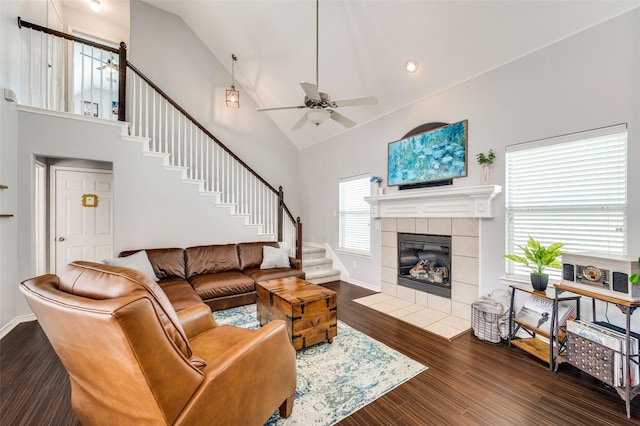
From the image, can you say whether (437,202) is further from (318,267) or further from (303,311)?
(318,267)

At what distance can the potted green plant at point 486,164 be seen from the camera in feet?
10.5

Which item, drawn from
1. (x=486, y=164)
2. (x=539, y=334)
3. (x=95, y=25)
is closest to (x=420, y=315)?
(x=539, y=334)

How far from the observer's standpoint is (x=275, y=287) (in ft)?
10.1

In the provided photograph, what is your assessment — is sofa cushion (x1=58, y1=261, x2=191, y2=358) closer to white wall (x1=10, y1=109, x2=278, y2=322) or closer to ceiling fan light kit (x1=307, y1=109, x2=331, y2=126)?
ceiling fan light kit (x1=307, y1=109, x2=331, y2=126)

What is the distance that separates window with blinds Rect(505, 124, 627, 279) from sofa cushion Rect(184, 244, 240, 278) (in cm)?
392

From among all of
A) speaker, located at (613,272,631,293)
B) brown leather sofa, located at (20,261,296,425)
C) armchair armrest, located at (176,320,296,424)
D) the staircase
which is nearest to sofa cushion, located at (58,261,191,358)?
brown leather sofa, located at (20,261,296,425)

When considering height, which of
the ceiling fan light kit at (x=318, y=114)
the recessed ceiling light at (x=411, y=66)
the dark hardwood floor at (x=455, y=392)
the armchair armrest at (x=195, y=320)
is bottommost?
the dark hardwood floor at (x=455, y=392)

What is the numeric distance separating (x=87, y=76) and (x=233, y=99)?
288 centimetres

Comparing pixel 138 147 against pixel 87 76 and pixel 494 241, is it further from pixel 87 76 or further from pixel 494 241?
pixel 494 241

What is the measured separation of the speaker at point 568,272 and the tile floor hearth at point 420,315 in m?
1.24

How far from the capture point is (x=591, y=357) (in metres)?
2.07

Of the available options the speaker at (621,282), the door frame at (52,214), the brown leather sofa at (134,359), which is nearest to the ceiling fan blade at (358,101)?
the brown leather sofa at (134,359)

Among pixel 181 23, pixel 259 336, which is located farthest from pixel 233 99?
pixel 259 336

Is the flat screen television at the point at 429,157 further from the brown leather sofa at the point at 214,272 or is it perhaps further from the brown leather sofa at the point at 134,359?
the brown leather sofa at the point at 134,359
